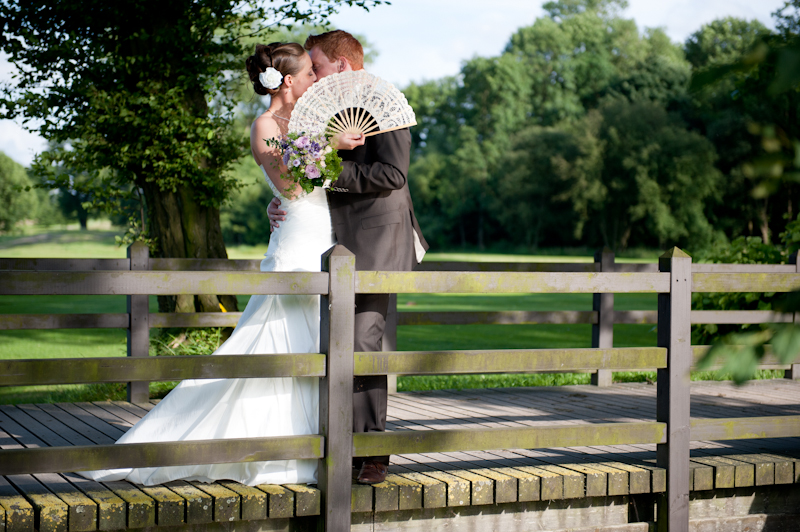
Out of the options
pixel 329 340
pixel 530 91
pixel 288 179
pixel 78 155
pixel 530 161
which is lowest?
pixel 329 340

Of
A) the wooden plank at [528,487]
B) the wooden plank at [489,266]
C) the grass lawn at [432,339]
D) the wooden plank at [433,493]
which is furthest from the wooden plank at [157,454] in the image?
the wooden plank at [489,266]

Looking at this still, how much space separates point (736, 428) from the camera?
3896mm

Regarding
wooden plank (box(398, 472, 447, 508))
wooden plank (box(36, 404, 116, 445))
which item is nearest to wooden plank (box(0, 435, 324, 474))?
wooden plank (box(398, 472, 447, 508))

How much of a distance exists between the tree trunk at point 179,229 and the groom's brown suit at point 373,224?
5432 mm

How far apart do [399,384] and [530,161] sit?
50.5 metres

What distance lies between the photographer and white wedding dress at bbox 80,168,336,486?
3.52 meters

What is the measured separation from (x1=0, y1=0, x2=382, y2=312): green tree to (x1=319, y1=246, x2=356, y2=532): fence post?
5465 millimetres

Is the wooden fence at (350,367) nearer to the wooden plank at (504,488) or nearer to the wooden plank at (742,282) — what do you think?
the wooden plank at (742,282)

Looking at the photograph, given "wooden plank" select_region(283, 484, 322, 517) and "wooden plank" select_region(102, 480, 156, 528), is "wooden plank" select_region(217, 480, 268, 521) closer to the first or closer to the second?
"wooden plank" select_region(283, 484, 322, 517)

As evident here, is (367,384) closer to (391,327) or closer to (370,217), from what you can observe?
(370,217)

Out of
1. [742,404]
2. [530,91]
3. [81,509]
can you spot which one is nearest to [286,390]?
[81,509]

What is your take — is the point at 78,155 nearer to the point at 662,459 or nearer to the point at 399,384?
the point at 399,384

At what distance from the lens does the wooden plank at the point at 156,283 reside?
2881 mm

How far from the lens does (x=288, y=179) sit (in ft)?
12.3
